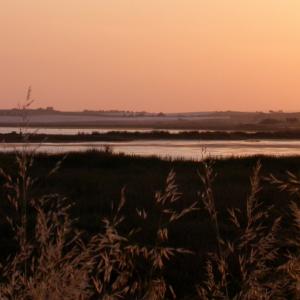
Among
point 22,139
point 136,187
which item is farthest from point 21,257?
point 136,187

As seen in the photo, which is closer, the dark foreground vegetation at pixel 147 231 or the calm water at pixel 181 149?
the dark foreground vegetation at pixel 147 231

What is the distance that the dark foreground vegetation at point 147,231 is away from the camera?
12.5 feet

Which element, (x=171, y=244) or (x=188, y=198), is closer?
(x=171, y=244)

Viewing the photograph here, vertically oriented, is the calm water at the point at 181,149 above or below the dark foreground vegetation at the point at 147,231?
below

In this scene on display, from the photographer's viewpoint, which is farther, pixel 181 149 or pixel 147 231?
pixel 181 149

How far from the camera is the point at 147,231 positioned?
10.1 m

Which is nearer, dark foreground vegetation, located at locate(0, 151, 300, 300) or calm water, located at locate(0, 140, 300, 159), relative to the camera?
dark foreground vegetation, located at locate(0, 151, 300, 300)

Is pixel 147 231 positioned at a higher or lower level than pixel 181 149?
higher

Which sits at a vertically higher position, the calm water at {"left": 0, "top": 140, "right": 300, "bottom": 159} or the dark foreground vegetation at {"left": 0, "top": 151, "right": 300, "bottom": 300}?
the dark foreground vegetation at {"left": 0, "top": 151, "right": 300, "bottom": 300}

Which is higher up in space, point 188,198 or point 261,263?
point 261,263

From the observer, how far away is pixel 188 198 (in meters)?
14.9

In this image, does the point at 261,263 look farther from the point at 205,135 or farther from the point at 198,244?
the point at 205,135

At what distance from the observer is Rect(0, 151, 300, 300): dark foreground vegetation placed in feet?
12.5

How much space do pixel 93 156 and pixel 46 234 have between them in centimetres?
2345
